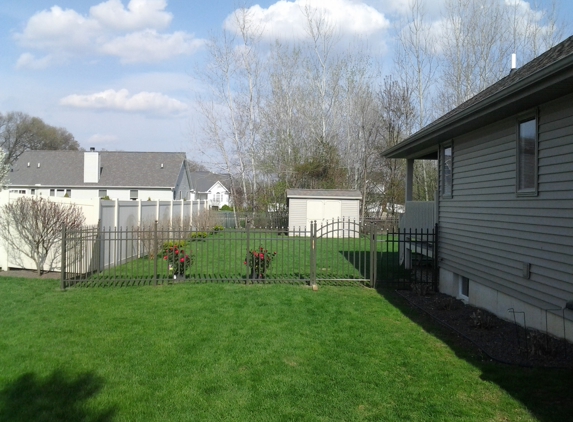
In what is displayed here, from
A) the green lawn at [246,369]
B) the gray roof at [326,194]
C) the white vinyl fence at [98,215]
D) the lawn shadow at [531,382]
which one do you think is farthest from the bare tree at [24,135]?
the lawn shadow at [531,382]

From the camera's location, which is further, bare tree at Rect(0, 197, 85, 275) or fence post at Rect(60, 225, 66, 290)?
bare tree at Rect(0, 197, 85, 275)

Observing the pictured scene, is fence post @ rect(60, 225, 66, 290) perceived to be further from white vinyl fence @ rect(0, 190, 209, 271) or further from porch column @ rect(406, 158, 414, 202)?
porch column @ rect(406, 158, 414, 202)

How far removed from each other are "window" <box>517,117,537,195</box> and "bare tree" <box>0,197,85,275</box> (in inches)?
354

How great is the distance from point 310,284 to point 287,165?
22.7 metres

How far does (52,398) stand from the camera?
4457 mm

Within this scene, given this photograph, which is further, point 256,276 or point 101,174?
point 101,174

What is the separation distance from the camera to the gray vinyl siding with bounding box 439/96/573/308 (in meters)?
5.98

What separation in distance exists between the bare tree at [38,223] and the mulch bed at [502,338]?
7941 mm

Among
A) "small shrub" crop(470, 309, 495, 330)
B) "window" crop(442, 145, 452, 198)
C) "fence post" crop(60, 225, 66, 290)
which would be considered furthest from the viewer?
"window" crop(442, 145, 452, 198)

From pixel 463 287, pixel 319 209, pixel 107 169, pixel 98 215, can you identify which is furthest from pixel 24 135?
pixel 463 287

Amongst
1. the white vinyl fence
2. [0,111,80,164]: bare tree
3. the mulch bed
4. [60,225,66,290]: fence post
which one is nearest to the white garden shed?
the white vinyl fence

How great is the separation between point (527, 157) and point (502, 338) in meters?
2.62

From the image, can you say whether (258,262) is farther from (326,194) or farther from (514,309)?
(326,194)

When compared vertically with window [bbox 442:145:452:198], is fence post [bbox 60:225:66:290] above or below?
below
